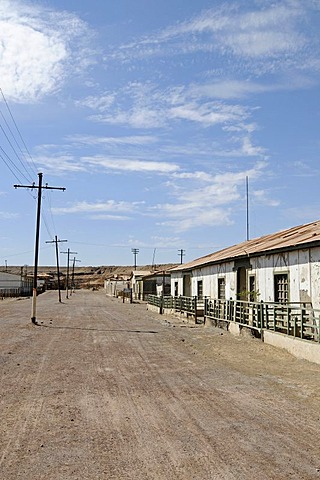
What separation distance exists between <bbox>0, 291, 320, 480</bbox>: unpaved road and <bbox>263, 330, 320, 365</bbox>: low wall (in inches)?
12.3

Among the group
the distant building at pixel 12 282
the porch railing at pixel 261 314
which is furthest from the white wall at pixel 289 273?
the distant building at pixel 12 282

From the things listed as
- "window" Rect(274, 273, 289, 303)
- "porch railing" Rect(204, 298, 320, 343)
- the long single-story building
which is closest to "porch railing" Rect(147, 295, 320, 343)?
"porch railing" Rect(204, 298, 320, 343)

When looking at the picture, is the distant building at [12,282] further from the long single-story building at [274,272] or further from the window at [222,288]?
the long single-story building at [274,272]

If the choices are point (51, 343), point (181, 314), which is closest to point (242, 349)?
point (51, 343)

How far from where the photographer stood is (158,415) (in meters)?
7.34

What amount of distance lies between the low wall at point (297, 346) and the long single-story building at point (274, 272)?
1539 millimetres

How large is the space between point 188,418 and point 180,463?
1840 millimetres

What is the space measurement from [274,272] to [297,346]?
5.65 meters

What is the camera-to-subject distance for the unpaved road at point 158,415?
17.3ft

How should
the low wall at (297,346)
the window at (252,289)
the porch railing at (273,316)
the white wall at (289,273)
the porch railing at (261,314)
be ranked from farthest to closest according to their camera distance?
the window at (252,289) → the white wall at (289,273) → the porch railing at (261,314) → the porch railing at (273,316) → the low wall at (297,346)

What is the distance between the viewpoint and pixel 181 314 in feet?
103

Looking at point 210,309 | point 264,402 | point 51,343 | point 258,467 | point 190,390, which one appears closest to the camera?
point 258,467

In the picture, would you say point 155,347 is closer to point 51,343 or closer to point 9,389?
point 51,343

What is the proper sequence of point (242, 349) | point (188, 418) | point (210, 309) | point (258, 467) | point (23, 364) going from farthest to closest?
point (210, 309), point (242, 349), point (23, 364), point (188, 418), point (258, 467)
